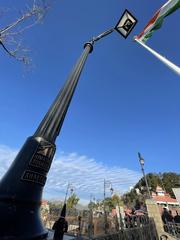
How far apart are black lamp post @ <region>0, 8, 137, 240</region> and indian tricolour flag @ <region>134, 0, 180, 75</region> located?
16.5 feet

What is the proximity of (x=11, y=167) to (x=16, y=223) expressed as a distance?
0.47 m

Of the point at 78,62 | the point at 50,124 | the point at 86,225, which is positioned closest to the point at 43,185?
the point at 50,124

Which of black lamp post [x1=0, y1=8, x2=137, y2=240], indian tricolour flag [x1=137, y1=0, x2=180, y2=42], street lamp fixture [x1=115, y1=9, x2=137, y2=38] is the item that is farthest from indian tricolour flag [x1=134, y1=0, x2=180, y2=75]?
black lamp post [x1=0, y1=8, x2=137, y2=240]

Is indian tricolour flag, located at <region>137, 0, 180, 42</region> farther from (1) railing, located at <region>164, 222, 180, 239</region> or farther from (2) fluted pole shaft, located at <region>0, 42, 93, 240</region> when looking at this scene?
(1) railing, located at <region>164, 222, 180, 239</region>

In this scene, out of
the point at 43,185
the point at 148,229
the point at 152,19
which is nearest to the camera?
the point at 43,185

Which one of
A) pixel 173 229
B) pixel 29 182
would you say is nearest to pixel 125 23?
pixel 29 182

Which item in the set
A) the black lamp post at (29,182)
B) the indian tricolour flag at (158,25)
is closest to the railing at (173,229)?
the indian tricolour flag at (158,25)

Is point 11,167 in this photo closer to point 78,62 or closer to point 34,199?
point 34,199

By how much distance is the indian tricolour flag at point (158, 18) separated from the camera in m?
6.86

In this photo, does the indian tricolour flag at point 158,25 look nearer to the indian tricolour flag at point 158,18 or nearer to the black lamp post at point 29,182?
the indian tricolour flag at point 158,18

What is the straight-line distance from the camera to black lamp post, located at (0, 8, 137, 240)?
1111mm

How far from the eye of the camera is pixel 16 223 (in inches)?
43.6

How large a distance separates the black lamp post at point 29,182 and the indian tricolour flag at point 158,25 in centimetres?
502

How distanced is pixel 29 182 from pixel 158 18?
8.81m
